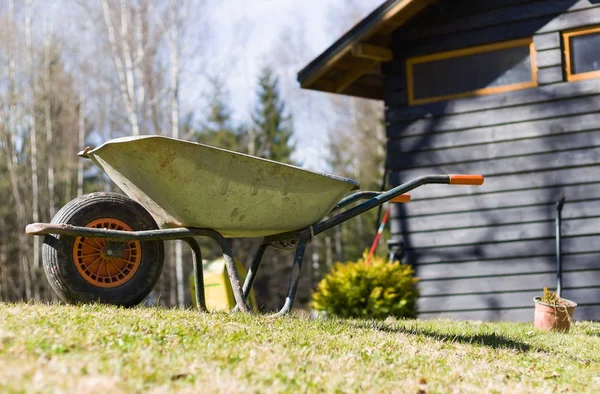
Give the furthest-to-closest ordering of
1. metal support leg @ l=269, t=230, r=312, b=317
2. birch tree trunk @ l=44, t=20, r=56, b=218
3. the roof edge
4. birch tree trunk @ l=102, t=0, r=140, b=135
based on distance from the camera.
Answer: birch tree trunk @ l=44, t=20, r=56, b=218 < birch tree trunk @ l=102, t=0, r=140, b=135 < the roof edge < metal support leg @ l=269, t=230, r=312, b=317

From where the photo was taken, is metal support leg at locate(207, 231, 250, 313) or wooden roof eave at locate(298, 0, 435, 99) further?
wooden roof eave at locate(298, 0, 435, 99)

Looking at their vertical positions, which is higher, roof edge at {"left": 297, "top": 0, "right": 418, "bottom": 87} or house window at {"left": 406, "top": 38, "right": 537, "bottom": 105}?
roof edge at {"left": 297, "top": 0, "right": 418, "bottom": 87}

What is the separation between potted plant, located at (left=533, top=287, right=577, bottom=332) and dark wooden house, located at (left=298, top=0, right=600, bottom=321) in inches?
48.2

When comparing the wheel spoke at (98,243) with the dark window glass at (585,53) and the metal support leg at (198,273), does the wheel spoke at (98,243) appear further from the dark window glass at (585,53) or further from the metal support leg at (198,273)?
the dark window glass at (585,53)

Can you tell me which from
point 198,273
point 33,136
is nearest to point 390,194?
point 198,273

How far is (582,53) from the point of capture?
7379 mm

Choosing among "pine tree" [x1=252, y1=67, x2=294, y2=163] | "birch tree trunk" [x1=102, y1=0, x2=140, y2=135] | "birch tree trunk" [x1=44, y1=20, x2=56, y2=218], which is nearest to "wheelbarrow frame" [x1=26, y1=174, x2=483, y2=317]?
"birch tree trunk" [x1=102, y1=0, x2=140, y2=135]

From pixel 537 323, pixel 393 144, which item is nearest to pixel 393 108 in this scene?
pixel 393 144

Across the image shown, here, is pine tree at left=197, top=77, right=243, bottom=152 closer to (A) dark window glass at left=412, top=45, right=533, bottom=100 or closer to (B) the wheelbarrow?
(A) dark window glass at left=412, top=45, right=533, bottom=100

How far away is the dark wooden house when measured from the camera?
23.9ft

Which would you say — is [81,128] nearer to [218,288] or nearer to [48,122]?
[48,122]

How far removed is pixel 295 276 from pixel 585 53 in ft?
14.6

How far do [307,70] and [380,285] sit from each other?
248cm

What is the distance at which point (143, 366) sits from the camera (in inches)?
117
